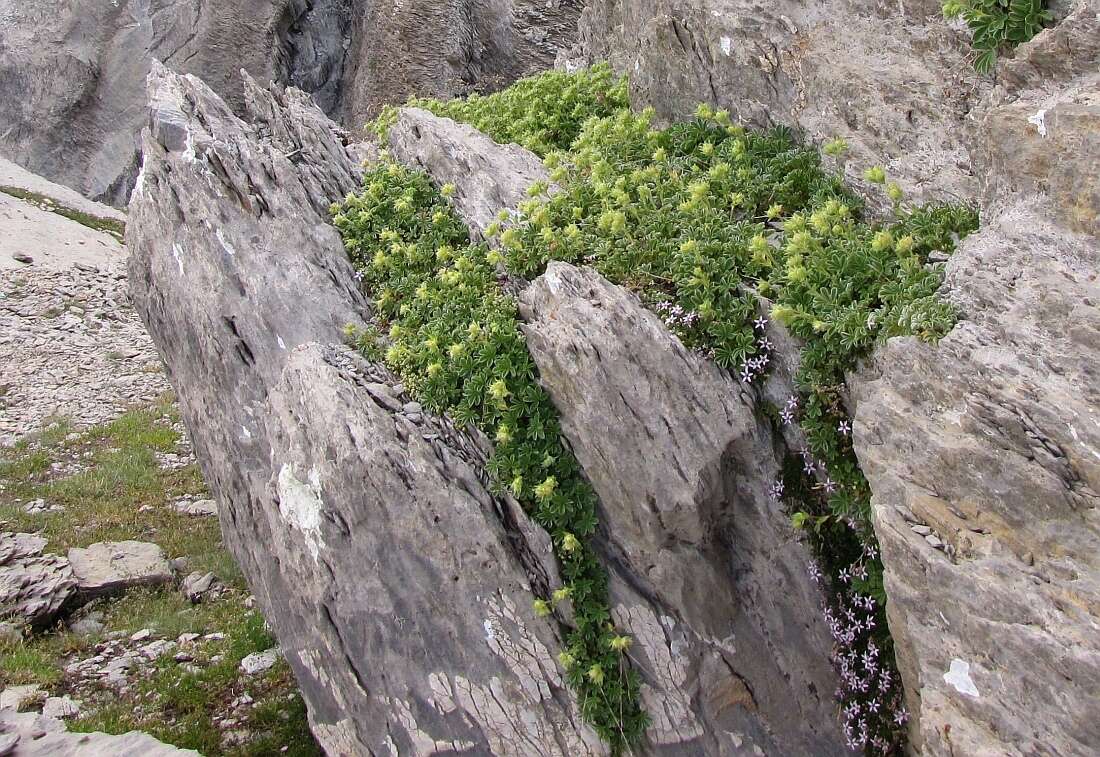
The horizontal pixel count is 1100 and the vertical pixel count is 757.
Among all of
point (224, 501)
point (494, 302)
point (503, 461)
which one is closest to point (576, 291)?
point (494, 302)

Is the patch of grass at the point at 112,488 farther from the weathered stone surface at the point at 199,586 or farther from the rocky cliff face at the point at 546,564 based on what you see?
the rocky cliff face at the point at 546,564

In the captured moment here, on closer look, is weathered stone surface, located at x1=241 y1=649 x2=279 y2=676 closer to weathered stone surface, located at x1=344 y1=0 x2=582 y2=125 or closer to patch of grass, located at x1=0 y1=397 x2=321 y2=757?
patch of grass, located at x1=0 y1=397 x2=321 y2=757

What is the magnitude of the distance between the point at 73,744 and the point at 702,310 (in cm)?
633

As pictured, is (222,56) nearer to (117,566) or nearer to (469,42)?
(469,42)

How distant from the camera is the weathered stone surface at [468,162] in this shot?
29.9 feet

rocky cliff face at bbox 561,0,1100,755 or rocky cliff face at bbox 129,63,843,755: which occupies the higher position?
rocky cliff face at bbox 561,0,1100,755

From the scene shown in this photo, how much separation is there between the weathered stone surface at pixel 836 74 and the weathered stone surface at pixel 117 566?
909 centimetres

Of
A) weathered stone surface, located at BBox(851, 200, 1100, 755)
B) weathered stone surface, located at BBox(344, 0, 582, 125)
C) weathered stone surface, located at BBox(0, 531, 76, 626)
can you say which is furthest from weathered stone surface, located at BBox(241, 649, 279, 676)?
weathered stone surface, located at BBox(344, 0, 582, 125)

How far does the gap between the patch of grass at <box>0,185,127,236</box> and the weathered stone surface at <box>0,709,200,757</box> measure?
25495 mm

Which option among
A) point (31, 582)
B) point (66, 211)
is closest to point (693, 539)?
point (31, 582)

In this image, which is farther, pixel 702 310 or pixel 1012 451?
pixel 702 310

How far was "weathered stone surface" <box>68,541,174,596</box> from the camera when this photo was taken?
36.7ft

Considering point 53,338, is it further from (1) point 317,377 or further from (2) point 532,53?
(1) point 317,377

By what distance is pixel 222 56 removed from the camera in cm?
2928
